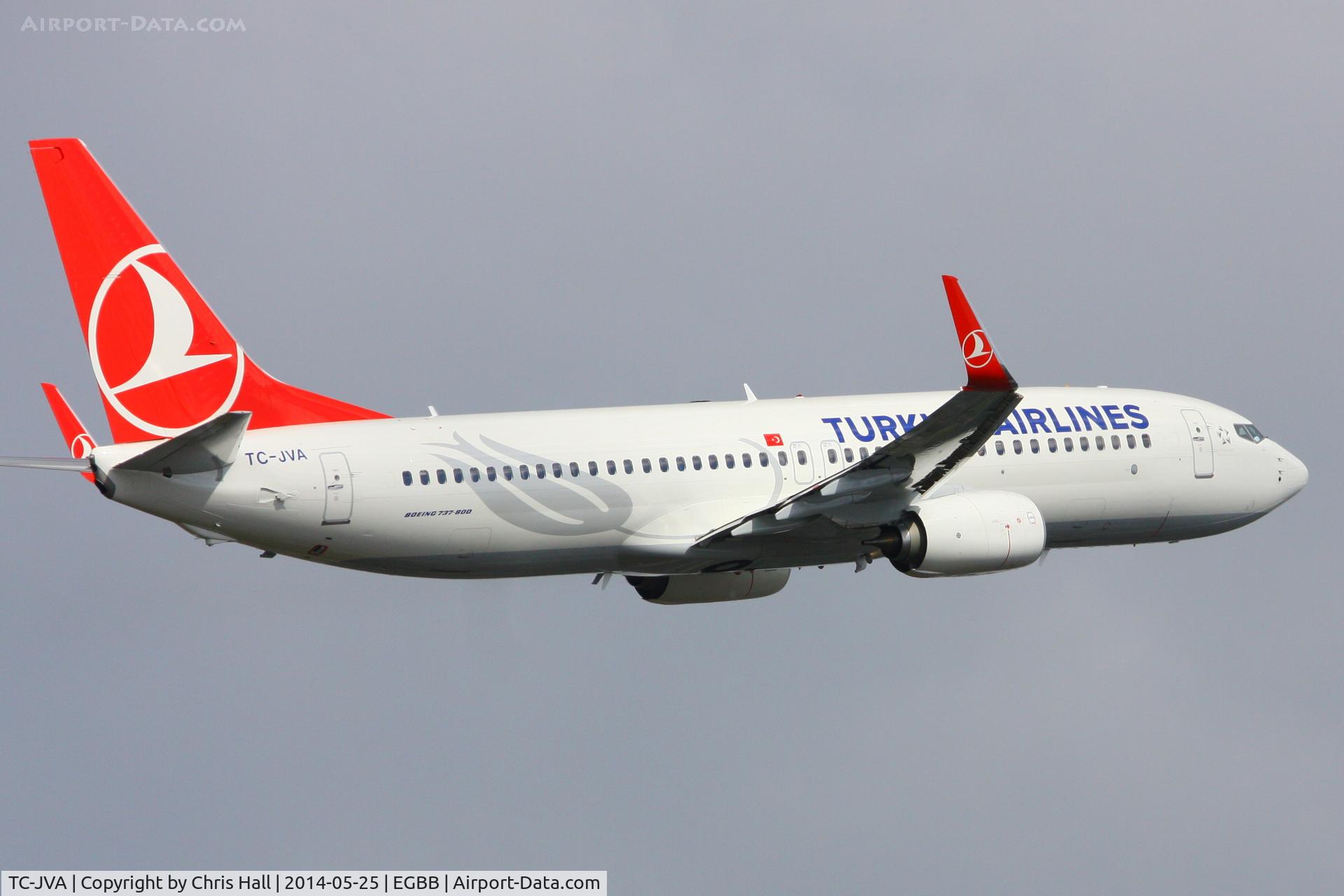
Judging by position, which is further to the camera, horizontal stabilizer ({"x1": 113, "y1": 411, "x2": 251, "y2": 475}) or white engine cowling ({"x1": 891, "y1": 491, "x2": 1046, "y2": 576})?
white engine cowling ({"x1": 891, "y1": 491, "x2": 1046, "y2": 576})

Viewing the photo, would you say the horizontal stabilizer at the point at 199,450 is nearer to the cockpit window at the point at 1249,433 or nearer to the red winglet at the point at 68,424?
the red winglet at the point at 68,424

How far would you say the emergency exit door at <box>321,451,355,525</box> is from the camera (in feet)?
129

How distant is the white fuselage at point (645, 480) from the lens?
39.3 meters

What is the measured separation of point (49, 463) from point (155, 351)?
2.76m

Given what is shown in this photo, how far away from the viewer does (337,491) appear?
39438 millimetres

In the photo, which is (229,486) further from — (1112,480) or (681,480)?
(1112,480)

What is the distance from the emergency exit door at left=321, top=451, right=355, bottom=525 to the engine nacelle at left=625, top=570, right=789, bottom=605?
28.4ft

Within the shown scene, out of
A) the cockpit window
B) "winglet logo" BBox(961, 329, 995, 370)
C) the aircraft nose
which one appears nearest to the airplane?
"winglet logo" BBox(961, 329, 995, 370)

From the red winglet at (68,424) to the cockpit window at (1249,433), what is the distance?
25.1 m

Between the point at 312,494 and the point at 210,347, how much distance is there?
3.40 metres

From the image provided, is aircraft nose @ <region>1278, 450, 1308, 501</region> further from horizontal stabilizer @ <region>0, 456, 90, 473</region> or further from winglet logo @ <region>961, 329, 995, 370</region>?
horizontal stabilizer @ <region>0, 456, 90, 473</region>

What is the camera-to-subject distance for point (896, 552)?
140 ft

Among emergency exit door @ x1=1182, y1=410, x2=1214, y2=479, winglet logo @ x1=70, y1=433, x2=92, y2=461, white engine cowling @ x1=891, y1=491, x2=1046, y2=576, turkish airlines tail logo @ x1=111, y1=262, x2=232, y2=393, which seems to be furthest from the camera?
emergency exit door @ x1=1182, y1=410, x2=1214, y2=479

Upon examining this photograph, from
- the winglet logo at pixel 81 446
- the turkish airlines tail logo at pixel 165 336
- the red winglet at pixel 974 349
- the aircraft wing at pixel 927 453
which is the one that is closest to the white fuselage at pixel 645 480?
the aircraft wing at pixel 927 453
